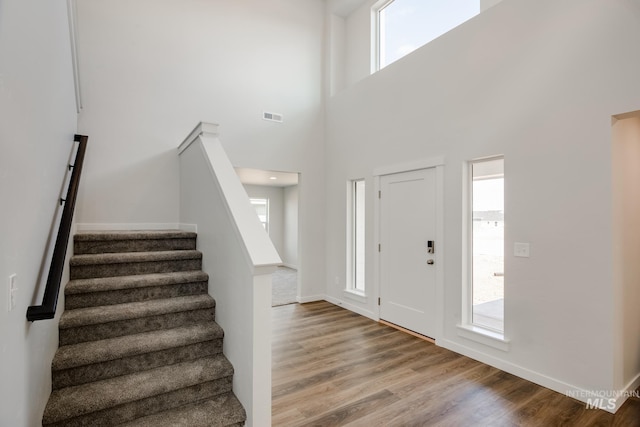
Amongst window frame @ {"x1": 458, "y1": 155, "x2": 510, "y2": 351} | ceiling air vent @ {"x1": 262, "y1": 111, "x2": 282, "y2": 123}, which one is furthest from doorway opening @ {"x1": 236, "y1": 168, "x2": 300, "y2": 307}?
window frame @ {"x1": 458, "y1": 155, "x2": 510, "y2": 351}

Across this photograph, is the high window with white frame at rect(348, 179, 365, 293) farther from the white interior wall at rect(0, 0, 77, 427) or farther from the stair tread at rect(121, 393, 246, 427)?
the white interior wall at rect(0, 0, 77, 427)

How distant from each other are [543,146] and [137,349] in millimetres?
3536

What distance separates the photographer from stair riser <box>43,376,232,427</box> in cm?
176

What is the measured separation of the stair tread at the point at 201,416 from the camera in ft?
6.14

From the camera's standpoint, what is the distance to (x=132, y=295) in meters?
2.47

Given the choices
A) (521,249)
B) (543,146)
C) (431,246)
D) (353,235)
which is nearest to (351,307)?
(353,235)

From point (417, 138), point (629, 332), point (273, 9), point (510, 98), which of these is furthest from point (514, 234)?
point (273, 9)

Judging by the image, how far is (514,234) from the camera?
9.74 feet

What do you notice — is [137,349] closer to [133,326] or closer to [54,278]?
[133,326]

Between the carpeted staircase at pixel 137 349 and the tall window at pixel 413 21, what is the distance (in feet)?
13.0

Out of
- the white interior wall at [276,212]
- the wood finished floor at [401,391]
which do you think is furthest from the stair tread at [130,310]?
the white interior wall at [276,212]

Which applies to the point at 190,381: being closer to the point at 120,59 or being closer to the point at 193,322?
the point at 193,322

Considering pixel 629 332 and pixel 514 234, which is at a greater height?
pixel 514 234

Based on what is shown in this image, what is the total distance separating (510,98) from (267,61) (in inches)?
141
